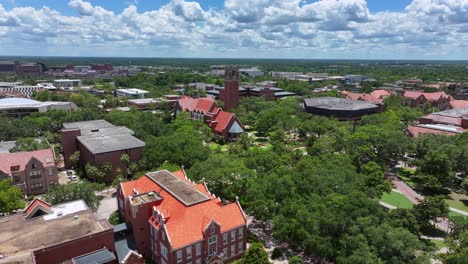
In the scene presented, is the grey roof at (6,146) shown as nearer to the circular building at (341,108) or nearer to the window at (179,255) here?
the window at (179,255)

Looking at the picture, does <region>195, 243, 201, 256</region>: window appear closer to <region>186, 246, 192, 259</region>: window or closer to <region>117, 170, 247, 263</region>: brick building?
<region>117, 170, 247, 263</region>: brick building

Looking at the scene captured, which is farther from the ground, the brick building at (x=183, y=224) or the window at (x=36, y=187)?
the brick building at (x=183, y=224)

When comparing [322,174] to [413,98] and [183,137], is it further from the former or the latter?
[413,98]

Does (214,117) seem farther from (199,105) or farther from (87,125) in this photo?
(87,125)

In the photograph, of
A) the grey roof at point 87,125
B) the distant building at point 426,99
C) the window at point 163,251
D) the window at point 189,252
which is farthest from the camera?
the distant building at point 426,99

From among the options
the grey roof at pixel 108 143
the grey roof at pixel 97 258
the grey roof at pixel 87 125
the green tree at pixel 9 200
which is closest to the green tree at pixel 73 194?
the green tree at pixel 9 200

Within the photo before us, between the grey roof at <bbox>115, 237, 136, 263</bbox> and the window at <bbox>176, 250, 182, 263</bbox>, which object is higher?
the window at <bbox>176, 250, 182, 263</bbox>

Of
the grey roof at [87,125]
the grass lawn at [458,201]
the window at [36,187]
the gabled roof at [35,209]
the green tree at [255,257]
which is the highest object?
the grey roof at [87,125]

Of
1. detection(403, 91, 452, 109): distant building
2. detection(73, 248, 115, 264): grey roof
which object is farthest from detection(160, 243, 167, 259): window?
detection(403, 91, 452, 109): distant building
